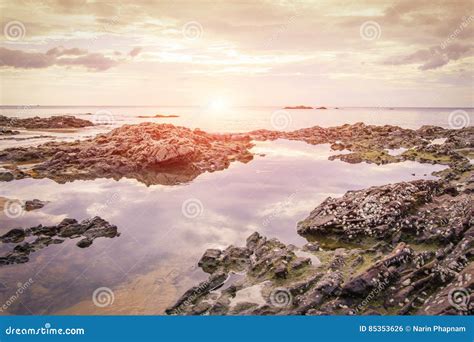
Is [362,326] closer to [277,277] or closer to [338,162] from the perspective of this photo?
[277,277]

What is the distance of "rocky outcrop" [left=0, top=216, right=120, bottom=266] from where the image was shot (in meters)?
23.2

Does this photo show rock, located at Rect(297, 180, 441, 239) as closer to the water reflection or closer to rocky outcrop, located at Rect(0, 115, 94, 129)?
the water reflection

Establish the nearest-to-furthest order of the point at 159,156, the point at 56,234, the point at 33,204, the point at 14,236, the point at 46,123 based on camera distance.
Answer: the point at 14,236 → the point at 56,234 → the point at 33,204 → the point at 159,156 → the point at 46,123

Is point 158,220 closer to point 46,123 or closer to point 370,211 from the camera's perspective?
point 370,211

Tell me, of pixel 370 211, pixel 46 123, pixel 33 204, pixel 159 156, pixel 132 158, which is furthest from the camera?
pixel 46 123

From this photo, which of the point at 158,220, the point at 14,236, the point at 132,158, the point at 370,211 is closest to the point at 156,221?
the point at 158,220

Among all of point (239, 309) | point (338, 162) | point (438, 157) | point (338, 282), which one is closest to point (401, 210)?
point (338, 282)

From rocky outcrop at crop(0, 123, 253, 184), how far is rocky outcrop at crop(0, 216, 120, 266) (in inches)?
609

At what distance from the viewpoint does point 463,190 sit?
27.6m

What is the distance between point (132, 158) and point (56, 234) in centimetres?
2528

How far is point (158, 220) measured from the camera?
28875mm

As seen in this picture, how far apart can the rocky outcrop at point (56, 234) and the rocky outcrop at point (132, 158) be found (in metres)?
15.5

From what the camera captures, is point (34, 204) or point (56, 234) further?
point (34, 204)

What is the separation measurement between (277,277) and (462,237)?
10.3 metres
